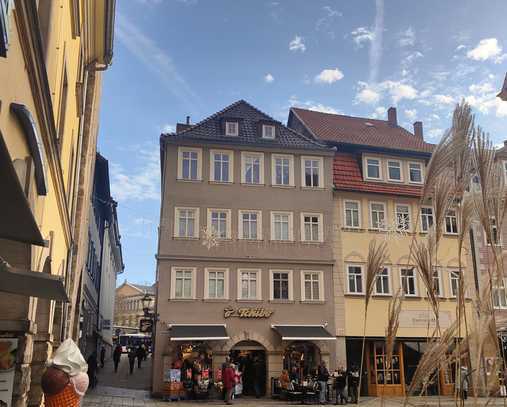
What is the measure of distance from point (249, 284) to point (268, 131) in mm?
7279

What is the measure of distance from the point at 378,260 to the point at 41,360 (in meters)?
7.52

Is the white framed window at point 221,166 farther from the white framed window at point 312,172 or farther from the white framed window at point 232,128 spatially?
the white framed window at point 312,172

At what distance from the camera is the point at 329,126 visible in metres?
33.2

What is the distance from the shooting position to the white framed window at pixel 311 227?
90.6 ft

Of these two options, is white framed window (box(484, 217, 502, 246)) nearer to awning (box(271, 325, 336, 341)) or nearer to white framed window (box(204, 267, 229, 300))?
awning (box(271, 325, 336, 341))

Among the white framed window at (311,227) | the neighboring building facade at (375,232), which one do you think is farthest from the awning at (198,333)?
the white framed window at (311,227)

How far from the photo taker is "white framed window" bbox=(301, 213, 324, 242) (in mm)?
27609

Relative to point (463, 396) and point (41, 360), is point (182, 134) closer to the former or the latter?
point (41, 360)

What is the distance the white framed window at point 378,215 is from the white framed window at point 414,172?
247 cm

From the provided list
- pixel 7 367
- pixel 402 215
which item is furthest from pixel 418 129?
pixel 7 367

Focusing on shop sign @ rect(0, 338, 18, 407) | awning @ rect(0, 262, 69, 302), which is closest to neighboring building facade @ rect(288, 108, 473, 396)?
shop sign @ rect(0, 338, 18, 407)

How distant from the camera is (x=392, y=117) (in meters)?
36.4

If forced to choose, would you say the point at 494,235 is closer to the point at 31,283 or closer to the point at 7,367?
the point at 31,283

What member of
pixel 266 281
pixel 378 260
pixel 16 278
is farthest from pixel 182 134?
pixel 378 260
